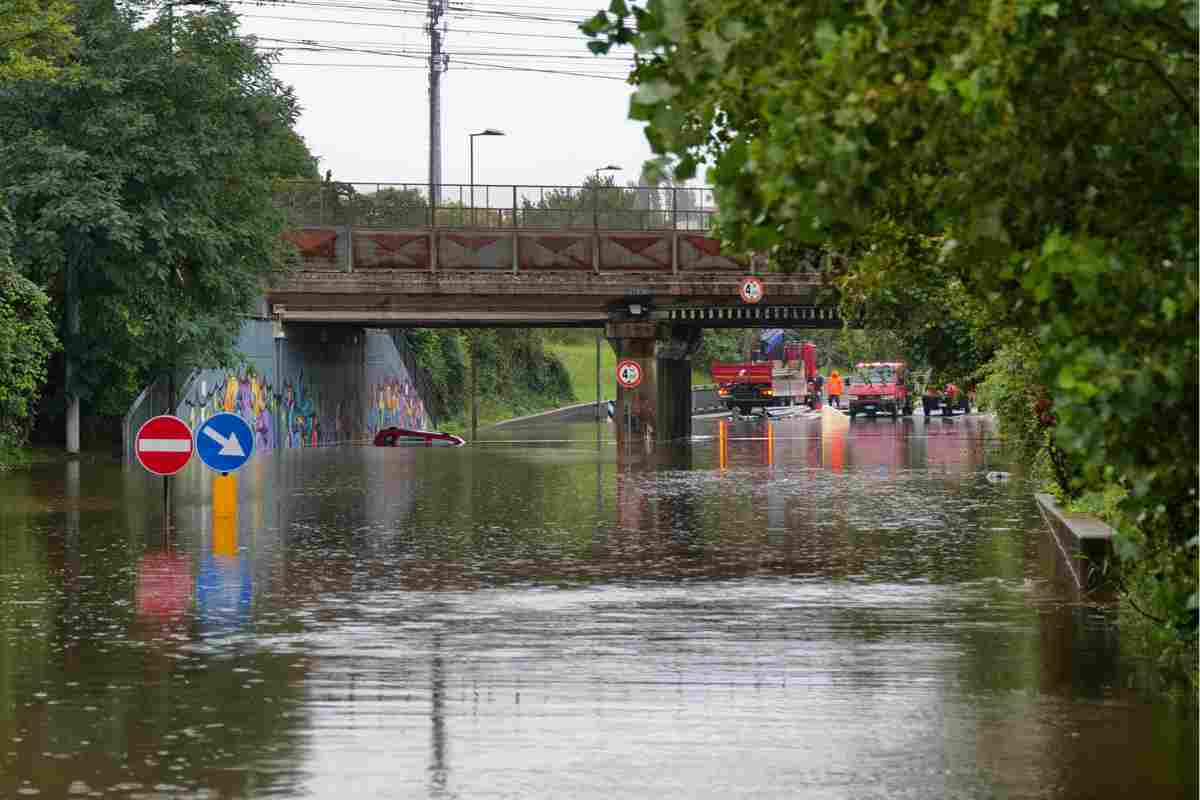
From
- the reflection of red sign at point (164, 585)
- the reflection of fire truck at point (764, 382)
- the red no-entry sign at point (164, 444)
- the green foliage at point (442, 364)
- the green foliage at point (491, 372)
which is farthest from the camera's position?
the reflection of fire truck at point (764, 382)

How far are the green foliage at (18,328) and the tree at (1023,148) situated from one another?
110 feet

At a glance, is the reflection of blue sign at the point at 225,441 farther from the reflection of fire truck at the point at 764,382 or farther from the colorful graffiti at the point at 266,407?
A: the reflection of fire truck at the point at 764,382

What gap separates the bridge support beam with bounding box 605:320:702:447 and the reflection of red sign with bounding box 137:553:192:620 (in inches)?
1599

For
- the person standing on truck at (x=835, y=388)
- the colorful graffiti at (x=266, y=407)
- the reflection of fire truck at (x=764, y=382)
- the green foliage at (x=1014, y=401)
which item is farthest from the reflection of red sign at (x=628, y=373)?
the person standing on truck at (x=835, y=388)

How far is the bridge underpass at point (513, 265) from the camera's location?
59.2 metres

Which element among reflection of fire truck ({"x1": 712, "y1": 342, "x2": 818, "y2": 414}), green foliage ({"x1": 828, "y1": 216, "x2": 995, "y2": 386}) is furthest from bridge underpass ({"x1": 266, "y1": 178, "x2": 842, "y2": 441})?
reflection of fire truck ({"x1": 712, "y1": 342, "x2": 818, "y2": 414})

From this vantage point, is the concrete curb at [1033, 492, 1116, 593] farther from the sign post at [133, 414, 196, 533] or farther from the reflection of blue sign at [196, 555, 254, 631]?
the sign post at [133, 414, 196, 533]

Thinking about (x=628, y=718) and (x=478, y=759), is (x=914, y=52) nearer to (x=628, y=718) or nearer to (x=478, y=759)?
(x=478, y=759)

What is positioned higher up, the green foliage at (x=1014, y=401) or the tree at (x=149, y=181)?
the tree at (x=149, y=181)

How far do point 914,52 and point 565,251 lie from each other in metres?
53.9

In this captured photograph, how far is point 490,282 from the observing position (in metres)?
59.0

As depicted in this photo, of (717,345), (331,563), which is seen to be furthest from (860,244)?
(717,345)

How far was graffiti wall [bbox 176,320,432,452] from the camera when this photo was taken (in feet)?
181

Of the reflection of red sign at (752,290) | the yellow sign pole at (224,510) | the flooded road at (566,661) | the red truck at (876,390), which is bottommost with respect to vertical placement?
the flooded road at (566,661)
